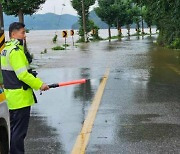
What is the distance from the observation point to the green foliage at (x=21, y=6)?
2453 cm

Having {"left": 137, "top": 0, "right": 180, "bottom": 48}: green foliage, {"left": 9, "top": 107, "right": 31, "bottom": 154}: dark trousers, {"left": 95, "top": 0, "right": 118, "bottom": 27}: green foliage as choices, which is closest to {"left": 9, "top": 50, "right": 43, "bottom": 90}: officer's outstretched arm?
{"left": 9, "top": 107, "right": 31, "bottom": 154}: dark trousers

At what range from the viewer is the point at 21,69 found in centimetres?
525

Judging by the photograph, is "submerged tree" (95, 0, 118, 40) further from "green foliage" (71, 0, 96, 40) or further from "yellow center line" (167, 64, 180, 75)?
"yellow center line" (167, 64, 180, 75)

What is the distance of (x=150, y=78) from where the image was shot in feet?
46.9

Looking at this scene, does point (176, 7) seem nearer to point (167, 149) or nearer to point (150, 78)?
point (150, 78)

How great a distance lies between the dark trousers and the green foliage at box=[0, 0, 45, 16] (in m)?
19.1

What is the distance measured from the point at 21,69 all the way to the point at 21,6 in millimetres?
20175

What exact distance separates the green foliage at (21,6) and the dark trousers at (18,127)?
19.1 metres

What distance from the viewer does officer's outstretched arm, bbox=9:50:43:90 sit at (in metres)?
5.25

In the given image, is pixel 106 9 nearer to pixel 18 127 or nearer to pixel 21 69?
pixel 18 127

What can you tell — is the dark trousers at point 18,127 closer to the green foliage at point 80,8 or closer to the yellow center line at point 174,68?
→ the yellow center line at point 174,68

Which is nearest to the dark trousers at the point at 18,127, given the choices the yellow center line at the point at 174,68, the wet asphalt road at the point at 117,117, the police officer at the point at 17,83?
the police officer at the point at 17,83

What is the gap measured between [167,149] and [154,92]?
208 inches

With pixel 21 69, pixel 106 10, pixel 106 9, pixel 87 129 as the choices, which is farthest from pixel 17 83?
pixel 106 10
